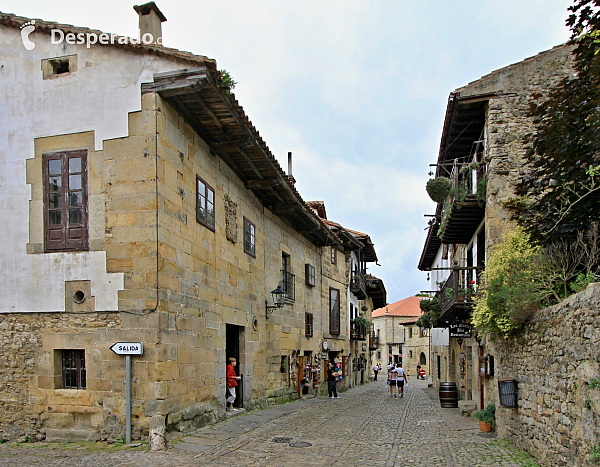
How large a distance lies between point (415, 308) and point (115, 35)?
65485 mm

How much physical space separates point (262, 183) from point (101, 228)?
5.73m

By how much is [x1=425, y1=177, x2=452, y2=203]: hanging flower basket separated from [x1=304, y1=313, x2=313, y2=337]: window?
773 centimetres

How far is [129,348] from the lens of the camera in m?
9.25

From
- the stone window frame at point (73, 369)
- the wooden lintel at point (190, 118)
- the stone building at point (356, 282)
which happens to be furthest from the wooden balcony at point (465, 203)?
the stone building at point (356, 282)

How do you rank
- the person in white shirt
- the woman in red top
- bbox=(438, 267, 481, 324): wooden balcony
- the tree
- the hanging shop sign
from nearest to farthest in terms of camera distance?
the tree
the woman in red top
bbox=(438, 267, 481, 324): wooden balcony
the hanging shop sign
the person in white shirt

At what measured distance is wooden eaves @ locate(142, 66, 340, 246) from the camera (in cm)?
980

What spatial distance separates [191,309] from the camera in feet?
35.4

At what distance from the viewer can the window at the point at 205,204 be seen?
454 inches

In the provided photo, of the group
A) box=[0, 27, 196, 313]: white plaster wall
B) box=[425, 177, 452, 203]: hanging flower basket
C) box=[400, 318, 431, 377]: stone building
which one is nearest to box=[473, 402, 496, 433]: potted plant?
box=[425, 177, 452, 203]: hanging flower basket

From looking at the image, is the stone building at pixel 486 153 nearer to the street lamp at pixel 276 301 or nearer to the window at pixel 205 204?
the street lamp at pixel 276 301

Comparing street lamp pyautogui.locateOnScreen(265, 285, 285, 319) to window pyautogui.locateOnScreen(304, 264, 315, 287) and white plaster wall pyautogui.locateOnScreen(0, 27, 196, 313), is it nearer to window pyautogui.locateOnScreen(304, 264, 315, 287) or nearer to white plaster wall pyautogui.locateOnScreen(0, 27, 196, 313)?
window pyautogui.locateOnScreen(304, 264, 315, 287)

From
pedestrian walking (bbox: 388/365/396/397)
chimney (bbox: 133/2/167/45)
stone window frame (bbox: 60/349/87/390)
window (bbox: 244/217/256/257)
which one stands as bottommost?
pedestrian walking (bbox: 388/365/396/397)

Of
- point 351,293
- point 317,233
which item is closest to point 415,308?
point 351,293

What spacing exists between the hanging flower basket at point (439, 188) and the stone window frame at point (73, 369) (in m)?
9.12
